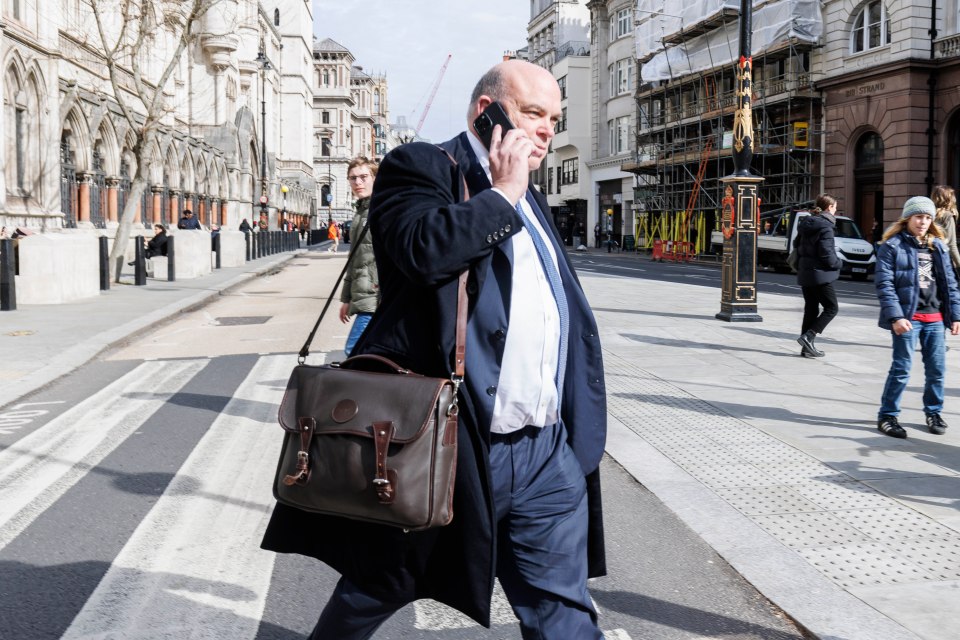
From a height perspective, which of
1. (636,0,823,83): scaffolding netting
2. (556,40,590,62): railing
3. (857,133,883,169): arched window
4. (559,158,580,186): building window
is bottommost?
(857,133,883,169): arched window

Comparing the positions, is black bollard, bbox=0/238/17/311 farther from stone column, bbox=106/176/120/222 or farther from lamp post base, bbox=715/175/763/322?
stone column, bbox=106/176/120/222

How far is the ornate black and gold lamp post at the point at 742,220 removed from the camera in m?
14.2

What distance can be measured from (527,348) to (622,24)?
57.0 metres

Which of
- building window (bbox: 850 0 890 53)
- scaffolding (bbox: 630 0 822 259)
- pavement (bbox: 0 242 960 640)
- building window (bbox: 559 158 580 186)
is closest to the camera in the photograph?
pavement (bbox: 0 242 960 640)

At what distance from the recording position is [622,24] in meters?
56.6

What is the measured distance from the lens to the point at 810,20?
36.0 metres

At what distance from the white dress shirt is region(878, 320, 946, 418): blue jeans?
4.92 meters

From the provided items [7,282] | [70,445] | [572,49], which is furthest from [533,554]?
[572,49]

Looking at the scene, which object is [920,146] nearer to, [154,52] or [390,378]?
[154,52]

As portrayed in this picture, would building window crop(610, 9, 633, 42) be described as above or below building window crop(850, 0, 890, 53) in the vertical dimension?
above

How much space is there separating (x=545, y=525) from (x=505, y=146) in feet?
2.94

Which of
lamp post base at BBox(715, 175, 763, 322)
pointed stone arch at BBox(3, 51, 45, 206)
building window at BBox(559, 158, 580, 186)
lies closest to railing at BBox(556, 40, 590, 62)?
building window at BBox(559, 158, 580, 186)

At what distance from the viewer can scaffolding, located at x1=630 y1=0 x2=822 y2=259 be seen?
36719 mm

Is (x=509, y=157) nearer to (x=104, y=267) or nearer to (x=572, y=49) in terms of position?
(x=104, y=267)
